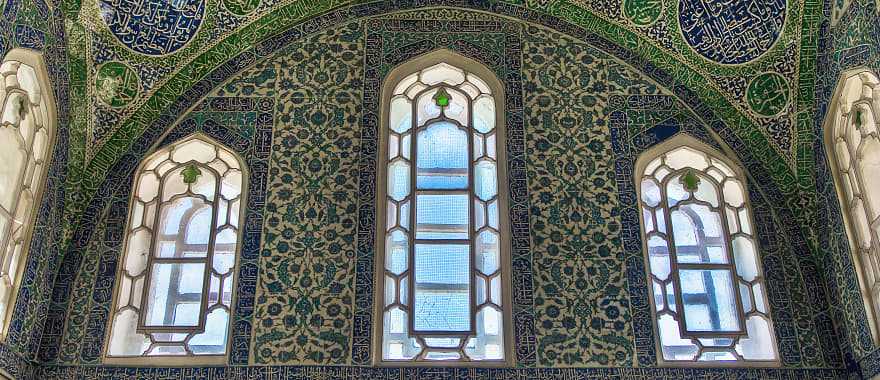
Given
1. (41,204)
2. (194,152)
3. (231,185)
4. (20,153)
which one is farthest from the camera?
(194,152)

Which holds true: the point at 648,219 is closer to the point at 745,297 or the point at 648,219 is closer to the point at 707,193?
the point at 707,193

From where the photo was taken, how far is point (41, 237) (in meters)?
5.89

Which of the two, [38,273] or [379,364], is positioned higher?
[38,273]

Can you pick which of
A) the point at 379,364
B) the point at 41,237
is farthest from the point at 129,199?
the point at 379,364

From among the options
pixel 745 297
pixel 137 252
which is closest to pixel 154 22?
pixel 137 252

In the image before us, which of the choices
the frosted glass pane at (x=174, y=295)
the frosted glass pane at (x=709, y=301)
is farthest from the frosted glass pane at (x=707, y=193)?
the frosted glass pane at (x=174, y=295)

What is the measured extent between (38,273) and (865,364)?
16.2 ft

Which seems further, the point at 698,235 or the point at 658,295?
the point at 698,235

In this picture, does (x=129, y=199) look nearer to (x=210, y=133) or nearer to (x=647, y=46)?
(x=210, y=133)

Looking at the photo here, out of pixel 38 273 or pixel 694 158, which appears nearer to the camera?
pixel 38 273

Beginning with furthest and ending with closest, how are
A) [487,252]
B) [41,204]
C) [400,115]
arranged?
[400,115]
[487,252]
[41,204]

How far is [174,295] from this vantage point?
5.99 m

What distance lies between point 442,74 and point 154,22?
2.02 meters

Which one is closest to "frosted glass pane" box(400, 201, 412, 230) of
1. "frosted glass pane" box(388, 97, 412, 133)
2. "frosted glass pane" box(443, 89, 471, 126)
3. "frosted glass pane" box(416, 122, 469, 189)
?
"frosted glass pane" box(416, 122, 469, 189)
